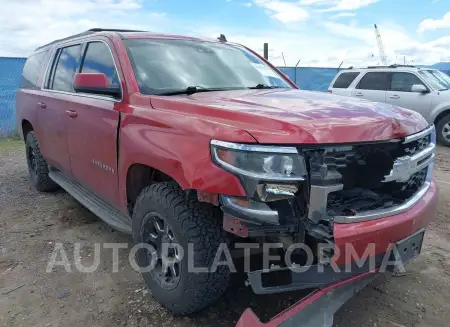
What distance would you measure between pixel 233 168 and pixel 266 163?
0.55ft

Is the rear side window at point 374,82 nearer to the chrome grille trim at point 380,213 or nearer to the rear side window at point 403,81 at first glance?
the rear side window at point 403,81

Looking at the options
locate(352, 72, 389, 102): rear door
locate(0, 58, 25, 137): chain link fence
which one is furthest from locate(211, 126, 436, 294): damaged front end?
locate(0, 58, 25, 137): chain link fence

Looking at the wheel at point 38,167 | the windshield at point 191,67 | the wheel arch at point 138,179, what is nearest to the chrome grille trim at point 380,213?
the wheel arch at point 138,179

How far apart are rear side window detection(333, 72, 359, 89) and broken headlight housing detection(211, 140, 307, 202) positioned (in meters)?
9.58

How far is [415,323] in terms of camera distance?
8.66 feet

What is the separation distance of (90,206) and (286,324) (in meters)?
2.25

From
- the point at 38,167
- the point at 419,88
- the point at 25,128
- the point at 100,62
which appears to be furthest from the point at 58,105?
the point at 419,88

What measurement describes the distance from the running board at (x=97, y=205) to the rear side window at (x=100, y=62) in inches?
42.5

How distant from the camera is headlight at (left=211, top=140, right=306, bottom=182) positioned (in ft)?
6.59

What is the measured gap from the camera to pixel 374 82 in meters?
10.5

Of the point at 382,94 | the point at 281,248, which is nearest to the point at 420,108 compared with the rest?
the point at 382,94

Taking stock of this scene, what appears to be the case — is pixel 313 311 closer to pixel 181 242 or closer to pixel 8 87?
A: pixel 181 242

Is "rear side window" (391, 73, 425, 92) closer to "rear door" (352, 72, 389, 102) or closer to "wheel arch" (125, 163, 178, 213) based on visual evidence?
"rear door" (352, 72, 389, 102)

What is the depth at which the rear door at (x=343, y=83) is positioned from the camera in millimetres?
10820
